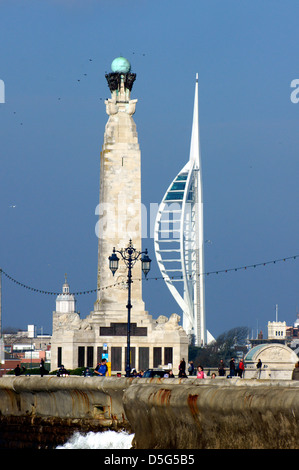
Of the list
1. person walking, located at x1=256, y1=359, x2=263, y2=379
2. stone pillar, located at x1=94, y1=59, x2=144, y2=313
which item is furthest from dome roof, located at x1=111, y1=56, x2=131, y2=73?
person walking, located at x1=256, y1=359, x2=263, y2=379

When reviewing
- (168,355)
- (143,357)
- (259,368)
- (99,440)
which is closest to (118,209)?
(143,357)

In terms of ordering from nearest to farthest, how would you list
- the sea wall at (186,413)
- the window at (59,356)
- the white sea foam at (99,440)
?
the sea wall at (186,413)
the white sea foam at (99,440)
the window at (59,356)

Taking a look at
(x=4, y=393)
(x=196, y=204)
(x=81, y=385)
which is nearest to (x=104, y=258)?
(x=4, y=393)

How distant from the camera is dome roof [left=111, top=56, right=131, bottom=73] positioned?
74.9m

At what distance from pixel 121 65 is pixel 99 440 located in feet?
167

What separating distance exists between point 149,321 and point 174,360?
2993 millimetres

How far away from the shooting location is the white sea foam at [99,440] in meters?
25.6

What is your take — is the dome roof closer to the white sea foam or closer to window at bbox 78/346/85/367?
window at bbox 78/346/85/367

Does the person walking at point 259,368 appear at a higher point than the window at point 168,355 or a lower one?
lower

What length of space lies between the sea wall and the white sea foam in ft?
0.75

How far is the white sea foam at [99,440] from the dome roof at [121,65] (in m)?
48.6

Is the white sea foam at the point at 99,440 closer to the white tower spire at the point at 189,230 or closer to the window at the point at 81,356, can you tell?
the window at the point at 81,356

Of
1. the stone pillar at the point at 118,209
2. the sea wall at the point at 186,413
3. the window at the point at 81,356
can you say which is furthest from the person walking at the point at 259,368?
the window at the point at 81,356
